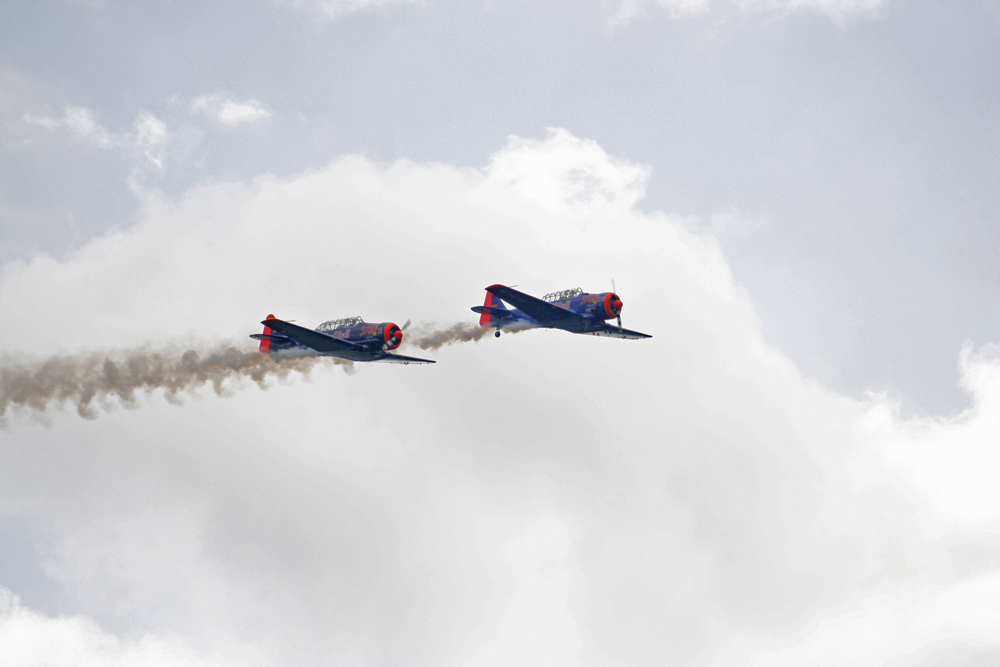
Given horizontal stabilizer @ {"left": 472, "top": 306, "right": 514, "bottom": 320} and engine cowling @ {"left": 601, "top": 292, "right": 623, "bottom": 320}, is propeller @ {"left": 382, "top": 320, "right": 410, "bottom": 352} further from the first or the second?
engine cowling @ {"left": 601, "top": 292, "right": 623, "bottom": 320}

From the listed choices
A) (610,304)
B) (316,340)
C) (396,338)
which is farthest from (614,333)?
(316,340)

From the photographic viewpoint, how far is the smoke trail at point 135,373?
9138 centimetres

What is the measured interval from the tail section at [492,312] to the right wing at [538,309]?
301cm

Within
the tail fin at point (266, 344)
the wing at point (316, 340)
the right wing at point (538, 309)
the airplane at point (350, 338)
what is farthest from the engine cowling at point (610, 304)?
the tail fin at point (266, 344)

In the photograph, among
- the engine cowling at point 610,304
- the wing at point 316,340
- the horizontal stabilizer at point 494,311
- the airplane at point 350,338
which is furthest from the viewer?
the horizontal stabilizer at point 494,311

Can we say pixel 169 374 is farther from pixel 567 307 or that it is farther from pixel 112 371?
pixel 567 307

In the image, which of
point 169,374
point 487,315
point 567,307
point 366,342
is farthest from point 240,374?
point 567,307

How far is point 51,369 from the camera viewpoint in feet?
302

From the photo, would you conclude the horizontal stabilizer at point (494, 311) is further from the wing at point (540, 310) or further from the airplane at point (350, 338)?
the airplane at point (350, 338)

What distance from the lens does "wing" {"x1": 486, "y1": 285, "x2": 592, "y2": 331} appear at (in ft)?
280

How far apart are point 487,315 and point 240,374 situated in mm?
20775

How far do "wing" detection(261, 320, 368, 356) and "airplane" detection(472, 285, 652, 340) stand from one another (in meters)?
9.83

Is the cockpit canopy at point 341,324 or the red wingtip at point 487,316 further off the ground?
the red wingtip at point 487,316

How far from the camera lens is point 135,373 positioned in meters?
93.2
